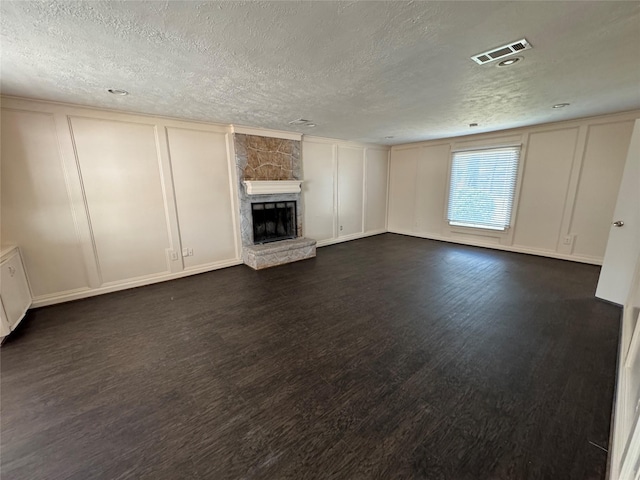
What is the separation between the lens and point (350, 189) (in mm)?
6320

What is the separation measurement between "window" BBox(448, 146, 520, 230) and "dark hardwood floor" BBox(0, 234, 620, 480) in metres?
2.27

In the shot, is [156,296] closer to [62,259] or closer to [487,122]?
[62,259]

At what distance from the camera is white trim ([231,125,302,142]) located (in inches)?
168

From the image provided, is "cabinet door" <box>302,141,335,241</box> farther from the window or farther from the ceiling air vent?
the ceiling air vent

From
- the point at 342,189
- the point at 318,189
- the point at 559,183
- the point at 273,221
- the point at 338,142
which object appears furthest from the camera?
the point at 342,189

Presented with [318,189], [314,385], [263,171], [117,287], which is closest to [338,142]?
[318,189]

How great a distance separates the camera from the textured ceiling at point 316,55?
1444mm

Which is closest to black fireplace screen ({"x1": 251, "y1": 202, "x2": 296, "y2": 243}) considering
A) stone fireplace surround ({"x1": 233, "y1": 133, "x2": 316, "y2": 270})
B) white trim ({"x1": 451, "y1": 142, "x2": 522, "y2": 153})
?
stone fireplace surround ({"x1": 233, "y1": 133, "x2": 316, "y2": 270})

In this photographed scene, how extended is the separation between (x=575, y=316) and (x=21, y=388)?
5071 mm

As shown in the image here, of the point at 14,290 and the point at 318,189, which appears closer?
the point at 14,290

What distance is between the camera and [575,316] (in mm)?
2750

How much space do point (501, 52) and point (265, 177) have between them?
12.2 feet

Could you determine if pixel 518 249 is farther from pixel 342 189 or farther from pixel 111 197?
pixel 111 197

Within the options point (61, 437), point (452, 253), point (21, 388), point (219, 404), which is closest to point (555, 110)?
point (452, 253)
